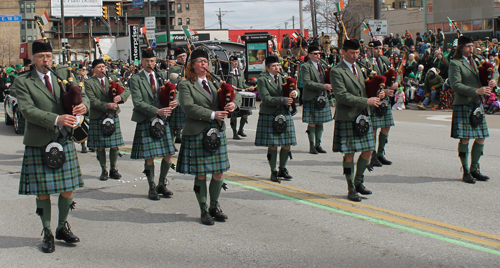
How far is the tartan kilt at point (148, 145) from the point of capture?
6.80 metres

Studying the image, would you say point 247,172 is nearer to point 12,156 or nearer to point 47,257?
point 47,257

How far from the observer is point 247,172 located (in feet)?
27.4

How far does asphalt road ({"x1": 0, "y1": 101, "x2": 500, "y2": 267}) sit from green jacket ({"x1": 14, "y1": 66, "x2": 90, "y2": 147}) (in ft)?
3.46

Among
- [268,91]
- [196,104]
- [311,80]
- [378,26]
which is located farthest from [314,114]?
[378,26]

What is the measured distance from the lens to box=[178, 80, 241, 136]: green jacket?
17.8 feet

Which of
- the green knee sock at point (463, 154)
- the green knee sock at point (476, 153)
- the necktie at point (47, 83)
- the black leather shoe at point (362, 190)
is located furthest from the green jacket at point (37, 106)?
the green knee sock at point (476, 153)

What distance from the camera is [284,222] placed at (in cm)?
563

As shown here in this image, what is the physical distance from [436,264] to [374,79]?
249 centimetres

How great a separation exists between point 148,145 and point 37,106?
209 cm

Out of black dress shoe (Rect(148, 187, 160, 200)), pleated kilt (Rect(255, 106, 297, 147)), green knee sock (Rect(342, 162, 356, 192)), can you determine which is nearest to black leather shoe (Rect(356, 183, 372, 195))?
green knee sock (Rect(342, 162, 356, 192))

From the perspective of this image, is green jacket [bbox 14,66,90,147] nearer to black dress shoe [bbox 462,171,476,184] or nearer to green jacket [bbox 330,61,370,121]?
green jacket [bbox 330,61,370,121]

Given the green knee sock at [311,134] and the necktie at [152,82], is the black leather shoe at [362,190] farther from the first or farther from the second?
the green knee sock at [311,134]

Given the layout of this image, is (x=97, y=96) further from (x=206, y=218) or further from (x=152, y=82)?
(x=206, y=218)

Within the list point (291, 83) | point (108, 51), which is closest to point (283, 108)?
point (291, 83)
